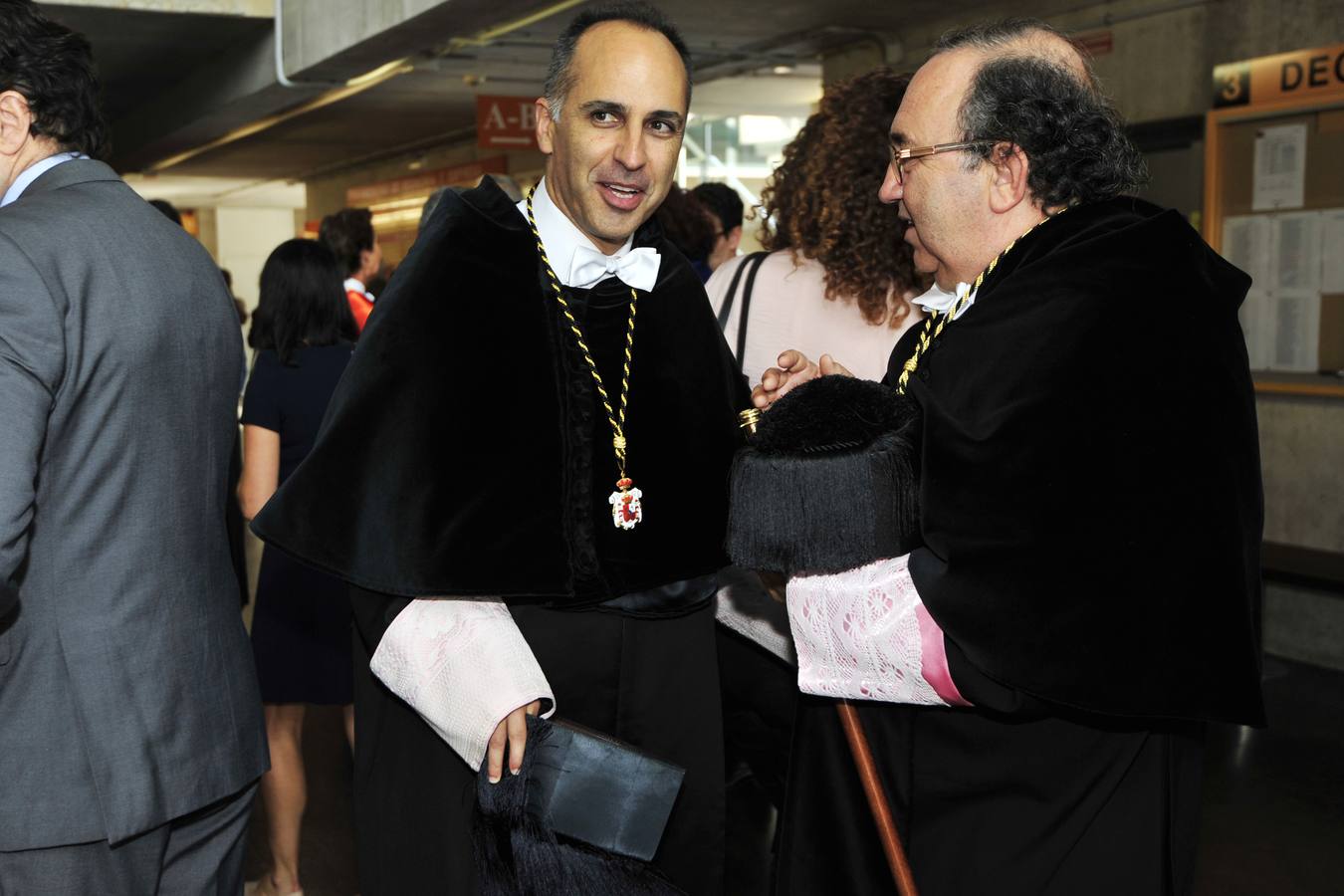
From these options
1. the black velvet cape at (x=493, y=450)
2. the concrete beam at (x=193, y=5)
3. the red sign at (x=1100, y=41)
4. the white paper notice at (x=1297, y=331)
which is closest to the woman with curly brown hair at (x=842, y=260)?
the black velvet cape at (x=493, y=450)

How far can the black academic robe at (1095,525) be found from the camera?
59.9 inches

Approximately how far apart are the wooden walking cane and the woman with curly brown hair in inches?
45.7

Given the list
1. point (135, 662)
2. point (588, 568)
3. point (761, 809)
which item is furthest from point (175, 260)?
point (761, 809)

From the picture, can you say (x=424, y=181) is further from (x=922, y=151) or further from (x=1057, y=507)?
(x=1057, y=507)

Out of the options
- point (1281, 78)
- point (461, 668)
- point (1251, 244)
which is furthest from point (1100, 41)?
→ point (461, 668)

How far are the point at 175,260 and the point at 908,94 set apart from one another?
1191 mm

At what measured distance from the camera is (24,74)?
204cm

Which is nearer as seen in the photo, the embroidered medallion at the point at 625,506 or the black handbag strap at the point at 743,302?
the embroidered medallion at the point at 625,506

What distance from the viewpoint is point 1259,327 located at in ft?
22.3

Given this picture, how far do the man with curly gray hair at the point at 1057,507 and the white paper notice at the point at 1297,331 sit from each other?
210 inches

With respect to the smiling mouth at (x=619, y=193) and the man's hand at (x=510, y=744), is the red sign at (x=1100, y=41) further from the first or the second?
the man's hand at (x=510, y=744)

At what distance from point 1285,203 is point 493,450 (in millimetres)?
5808

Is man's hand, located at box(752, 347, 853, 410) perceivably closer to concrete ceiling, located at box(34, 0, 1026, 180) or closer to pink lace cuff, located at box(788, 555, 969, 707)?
pink lace cuff, located at box(788, 555, 969, 707)

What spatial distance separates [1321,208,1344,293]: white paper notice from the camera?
249 inches
